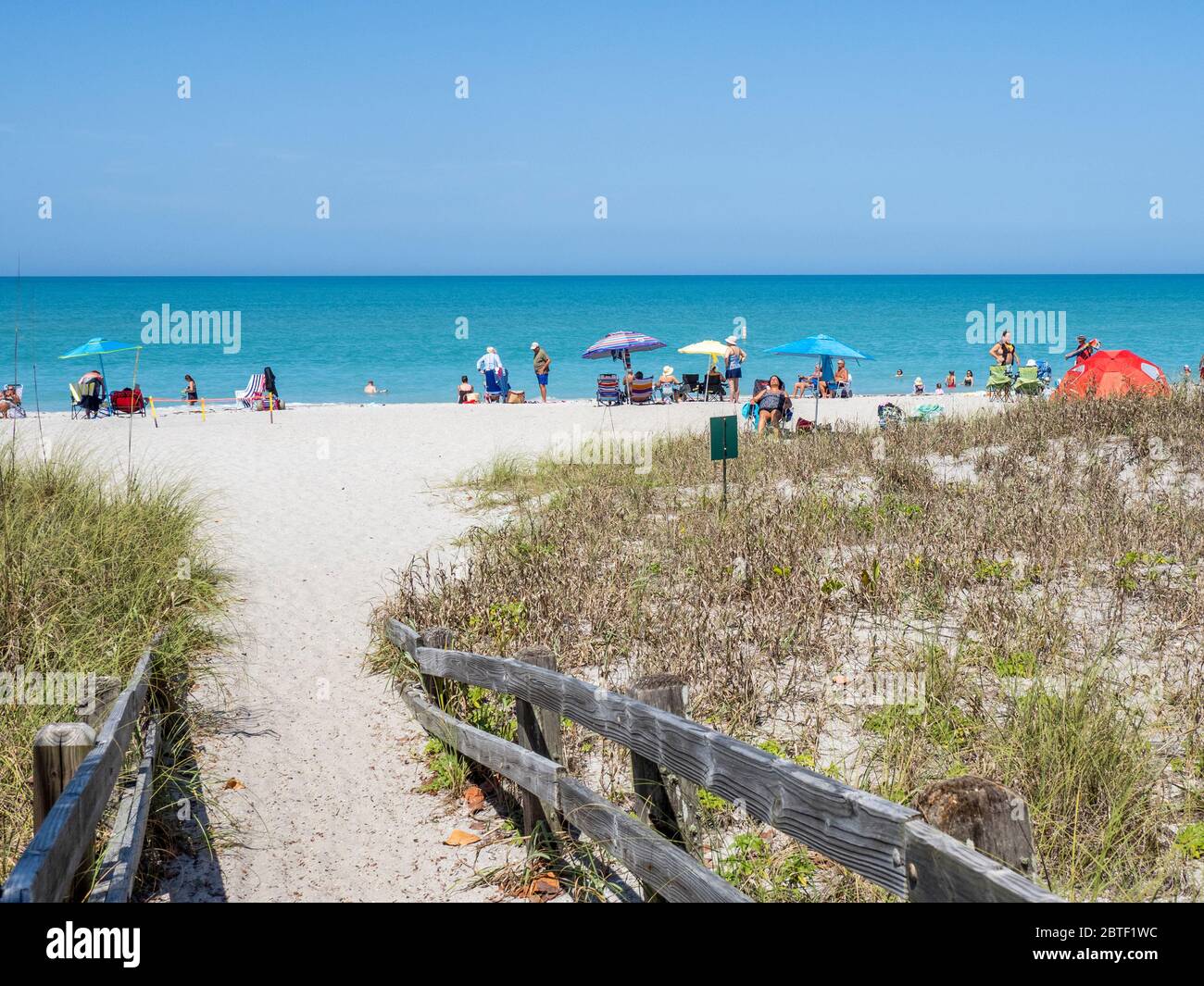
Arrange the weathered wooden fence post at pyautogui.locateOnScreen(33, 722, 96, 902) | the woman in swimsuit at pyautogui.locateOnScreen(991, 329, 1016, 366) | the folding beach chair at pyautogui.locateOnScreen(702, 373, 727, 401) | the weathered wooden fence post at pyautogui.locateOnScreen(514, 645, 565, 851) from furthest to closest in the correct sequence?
the folding beach chair at pyautogui.locateOnScreen(702, 373, 727, 401)
the woman in swimsuit at pyautogui.locateOnScreen(991, 329, 1016, 366)
the weathered wooden fence post at pyautogui.locateOnScreen(514, 645, 565, 851)
the weathered wooden fence post at pyautogui.locateOnScreen(33, 722, 96, 902)

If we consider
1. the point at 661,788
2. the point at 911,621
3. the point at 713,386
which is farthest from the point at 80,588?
the point at 713,386

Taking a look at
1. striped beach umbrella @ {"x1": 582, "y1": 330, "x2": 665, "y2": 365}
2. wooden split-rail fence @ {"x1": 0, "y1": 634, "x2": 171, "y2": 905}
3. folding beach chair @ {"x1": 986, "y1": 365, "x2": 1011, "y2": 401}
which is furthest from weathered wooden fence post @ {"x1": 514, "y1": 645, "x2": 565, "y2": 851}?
striped beach umbrella @ {"x1": 582, "y1": 330, "x2": 665, "y2": 365}

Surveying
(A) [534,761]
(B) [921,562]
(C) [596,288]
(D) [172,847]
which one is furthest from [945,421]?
(C) [596,288]

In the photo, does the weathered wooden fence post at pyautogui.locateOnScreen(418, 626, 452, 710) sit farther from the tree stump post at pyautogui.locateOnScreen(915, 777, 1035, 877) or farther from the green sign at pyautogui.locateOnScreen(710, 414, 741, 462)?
the green sign at pyautogui.locateOnScreen(710, 414, 741, 462)

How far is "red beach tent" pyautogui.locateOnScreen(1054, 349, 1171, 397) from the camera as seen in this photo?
1435 centimetres

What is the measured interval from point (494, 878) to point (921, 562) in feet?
13.0

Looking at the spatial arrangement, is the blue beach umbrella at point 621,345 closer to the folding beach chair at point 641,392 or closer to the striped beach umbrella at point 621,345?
the striped beach umbrella at point 621,345

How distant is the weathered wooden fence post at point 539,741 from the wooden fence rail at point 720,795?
76mm

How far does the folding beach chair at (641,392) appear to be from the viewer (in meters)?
25.1

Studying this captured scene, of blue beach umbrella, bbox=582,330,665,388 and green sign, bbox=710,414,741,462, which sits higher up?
blue beach umbrella, bbox=582,330,665,388

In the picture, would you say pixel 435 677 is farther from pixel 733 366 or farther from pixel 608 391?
pixel 733 366

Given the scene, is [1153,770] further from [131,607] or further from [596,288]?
[596,288]

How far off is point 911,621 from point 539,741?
2.89 metres

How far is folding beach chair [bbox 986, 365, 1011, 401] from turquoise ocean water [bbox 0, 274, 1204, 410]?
1.65m
